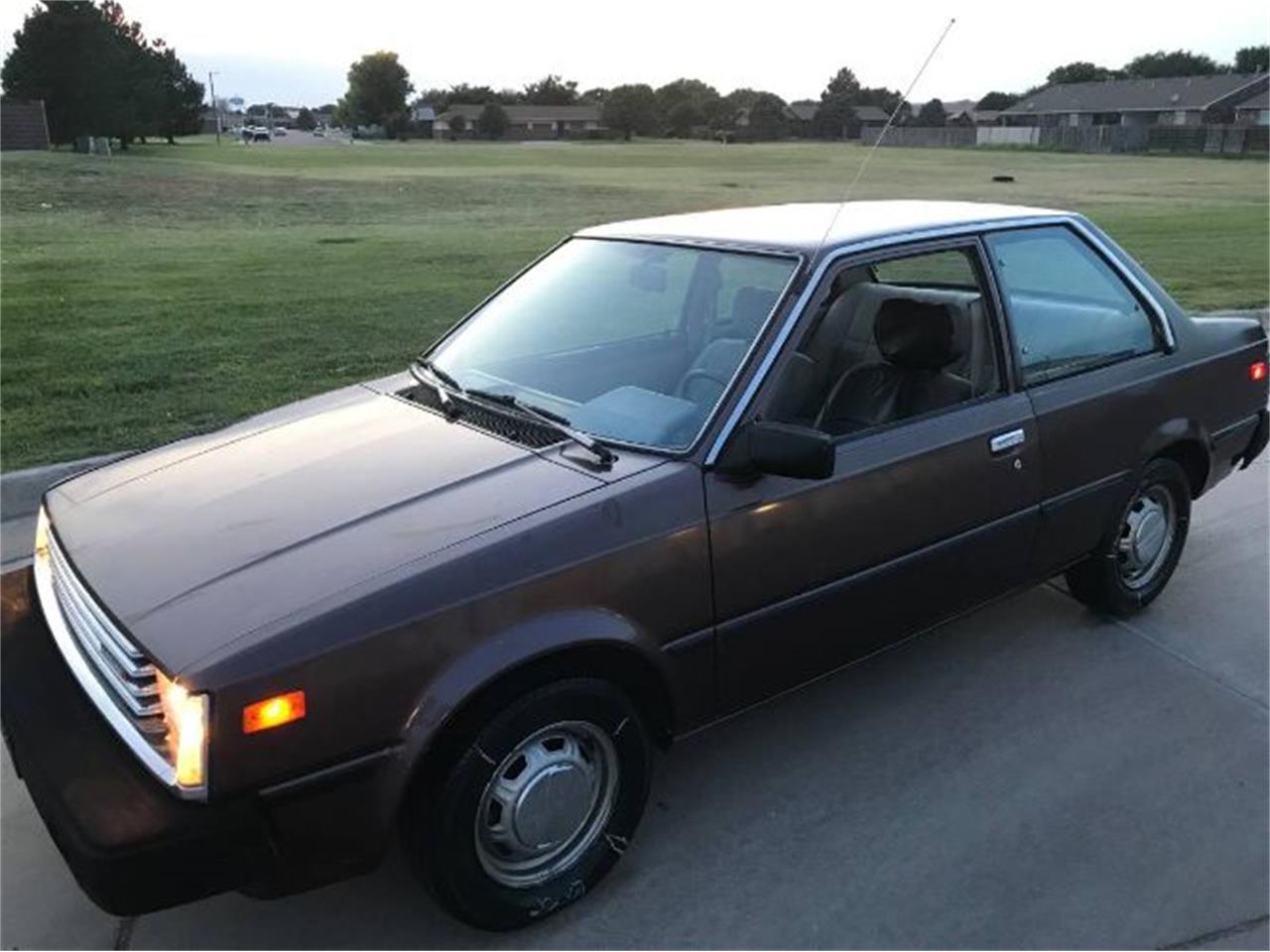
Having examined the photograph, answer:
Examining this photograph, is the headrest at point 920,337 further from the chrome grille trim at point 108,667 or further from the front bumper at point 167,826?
the chrome grille trim at point 108,667

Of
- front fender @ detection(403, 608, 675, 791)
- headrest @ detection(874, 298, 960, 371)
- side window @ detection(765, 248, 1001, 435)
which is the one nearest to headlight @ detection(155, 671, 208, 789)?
front fender @ detection(403, 608, 675, 791)

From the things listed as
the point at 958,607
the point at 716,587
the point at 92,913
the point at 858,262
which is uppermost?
the point at 858,262

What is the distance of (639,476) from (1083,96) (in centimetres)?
11091

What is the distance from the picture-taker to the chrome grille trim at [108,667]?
220 centimetres

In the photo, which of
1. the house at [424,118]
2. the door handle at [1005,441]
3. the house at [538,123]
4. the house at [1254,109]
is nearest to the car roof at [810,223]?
the door handle at [1005,441]

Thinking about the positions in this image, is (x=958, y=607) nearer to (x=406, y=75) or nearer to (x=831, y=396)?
(x=831, y=396)

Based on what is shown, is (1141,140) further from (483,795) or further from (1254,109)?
(483,795)

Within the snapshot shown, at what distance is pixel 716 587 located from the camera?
2.75 meters

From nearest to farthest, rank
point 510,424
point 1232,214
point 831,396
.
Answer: point 510,424
point 831,396
point 1232,214

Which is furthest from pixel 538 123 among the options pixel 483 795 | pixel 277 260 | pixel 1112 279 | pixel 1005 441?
pixel 483 795

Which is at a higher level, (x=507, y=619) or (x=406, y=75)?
(x=406, y=75)

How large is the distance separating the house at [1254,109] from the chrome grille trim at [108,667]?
101 meters

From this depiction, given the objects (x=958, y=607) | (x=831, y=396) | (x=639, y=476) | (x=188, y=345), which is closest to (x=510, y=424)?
(x=639, y=476)

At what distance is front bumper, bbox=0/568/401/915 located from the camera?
2.08 metres
